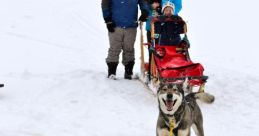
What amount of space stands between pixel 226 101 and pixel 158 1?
6.98 ft

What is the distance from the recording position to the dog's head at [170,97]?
199 inches

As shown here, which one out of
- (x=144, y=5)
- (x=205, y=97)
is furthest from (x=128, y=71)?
(x=205, y=97)

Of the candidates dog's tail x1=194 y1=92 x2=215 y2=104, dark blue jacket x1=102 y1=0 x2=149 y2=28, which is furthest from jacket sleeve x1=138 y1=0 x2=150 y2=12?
dog's tail x1=194 y1=92 x2=215 y2=104

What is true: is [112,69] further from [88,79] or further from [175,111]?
[175,111]

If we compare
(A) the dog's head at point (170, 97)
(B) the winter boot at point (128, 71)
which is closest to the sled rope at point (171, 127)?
(A) the dog's head at point (170, 97)

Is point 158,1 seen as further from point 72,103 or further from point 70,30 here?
point 70,30

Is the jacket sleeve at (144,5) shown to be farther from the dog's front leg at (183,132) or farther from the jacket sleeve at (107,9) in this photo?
the dog's front leg at (183,132)

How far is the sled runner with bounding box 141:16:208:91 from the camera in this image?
761 centimetres

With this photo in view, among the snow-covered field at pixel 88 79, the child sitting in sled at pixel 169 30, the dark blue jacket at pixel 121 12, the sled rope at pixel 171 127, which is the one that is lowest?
the snow-covered field at pixel 88 79

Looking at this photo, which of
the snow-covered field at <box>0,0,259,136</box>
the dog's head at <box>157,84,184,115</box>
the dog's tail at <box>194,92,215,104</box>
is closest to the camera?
the dog's head at <box>157,84,184,115</box>

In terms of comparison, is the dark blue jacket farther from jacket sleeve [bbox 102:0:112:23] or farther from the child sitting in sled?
the child sitting in sled

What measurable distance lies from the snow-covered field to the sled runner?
1.47ft

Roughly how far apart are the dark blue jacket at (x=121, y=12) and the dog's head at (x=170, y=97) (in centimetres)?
357

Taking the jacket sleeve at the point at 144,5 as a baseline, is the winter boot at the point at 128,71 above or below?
below
